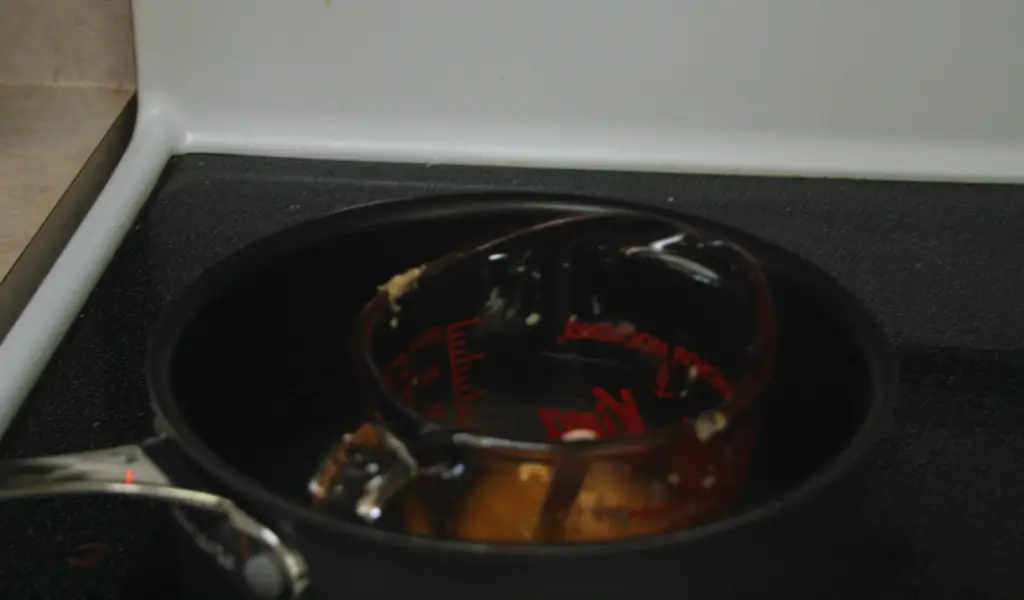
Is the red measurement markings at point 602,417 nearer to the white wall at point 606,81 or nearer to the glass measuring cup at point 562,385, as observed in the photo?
the glass measuring cup at point 562,385

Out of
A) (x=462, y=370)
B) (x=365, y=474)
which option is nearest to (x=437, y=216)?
(x=462, y=370)

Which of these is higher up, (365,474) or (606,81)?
(606,81)

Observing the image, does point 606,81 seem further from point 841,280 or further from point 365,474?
point 365,474

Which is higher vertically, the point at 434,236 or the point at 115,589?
the point at 434,236

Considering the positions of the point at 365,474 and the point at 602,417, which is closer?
the point at 365,474

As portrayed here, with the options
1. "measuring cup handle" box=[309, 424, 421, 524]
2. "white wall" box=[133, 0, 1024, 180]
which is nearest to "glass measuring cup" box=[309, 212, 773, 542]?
"measuring cup handle" box=[309, 424, 421, 524]

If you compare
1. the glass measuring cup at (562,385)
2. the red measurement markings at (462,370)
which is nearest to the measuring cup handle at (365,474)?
the glass measuring cup at (562,385)

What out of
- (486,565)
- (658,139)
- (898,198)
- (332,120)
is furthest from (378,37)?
(486,565)

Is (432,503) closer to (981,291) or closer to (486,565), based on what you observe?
(486,565)
